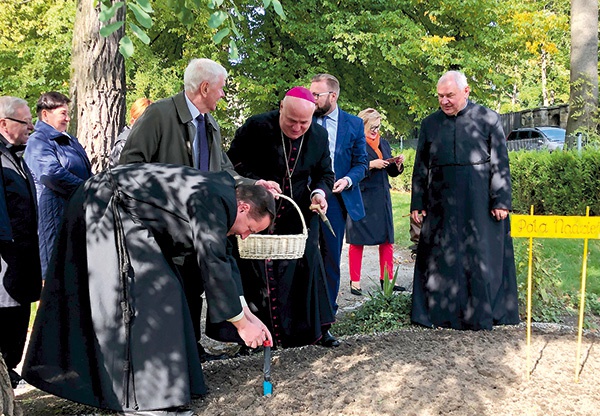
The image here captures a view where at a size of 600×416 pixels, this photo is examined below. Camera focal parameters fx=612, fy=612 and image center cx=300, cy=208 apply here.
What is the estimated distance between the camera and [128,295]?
3.30 m

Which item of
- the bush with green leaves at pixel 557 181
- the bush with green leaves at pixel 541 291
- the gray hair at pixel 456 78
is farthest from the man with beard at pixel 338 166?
the bush with green leaves at pixel 557 181

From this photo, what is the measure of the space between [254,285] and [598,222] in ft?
7.99

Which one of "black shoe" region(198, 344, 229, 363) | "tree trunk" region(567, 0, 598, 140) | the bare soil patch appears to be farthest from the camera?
"tree trunk" region(567, 0, 598, 140)

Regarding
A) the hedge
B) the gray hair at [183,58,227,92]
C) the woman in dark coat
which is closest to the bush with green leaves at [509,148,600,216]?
the hedge

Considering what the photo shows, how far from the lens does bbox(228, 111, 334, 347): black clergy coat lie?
465cm

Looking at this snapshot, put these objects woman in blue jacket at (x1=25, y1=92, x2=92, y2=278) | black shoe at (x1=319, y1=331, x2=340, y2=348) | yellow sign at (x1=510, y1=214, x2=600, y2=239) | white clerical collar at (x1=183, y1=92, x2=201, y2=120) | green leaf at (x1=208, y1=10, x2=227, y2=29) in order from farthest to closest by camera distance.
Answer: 1. woman in blue jacket at (x1=25, y1=92, x2=92, y2=278)
2. black shoe at (x1=319, y1=331, x2=340, y2=348)
3. white clerical collar at (x1=183, y1=92, x2=201, y2=120)
4. yellow sign at (x1=510, y1=214, x2=600, y2=239)
5. green leaf at (x1=208, y1=10, x2=227, y2=29)

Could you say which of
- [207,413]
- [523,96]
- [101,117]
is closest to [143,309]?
[207,413]

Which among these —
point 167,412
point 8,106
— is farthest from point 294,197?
point 8,106

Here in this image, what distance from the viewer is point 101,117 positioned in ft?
21.0

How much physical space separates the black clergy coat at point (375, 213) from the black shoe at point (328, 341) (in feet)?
6.69

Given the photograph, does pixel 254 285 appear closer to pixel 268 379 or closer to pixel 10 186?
pixel 268 379

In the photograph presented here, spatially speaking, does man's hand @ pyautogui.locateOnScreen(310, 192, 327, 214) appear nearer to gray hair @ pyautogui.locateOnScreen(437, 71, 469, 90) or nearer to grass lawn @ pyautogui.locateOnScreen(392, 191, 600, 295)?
gray hair @ pyautogui.locateOnScreen(437, 71, 469, 90)

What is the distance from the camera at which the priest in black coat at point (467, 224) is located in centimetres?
524

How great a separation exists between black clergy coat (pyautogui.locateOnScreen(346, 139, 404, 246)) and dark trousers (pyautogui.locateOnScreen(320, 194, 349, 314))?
1.26 meters
